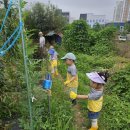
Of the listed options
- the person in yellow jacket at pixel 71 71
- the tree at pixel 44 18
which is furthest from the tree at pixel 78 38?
the person in yellow jacket at pixel 71 71

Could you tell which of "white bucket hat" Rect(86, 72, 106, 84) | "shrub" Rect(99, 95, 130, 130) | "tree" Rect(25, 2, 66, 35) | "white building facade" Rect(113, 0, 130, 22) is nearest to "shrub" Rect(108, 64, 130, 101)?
"shrub" Rect(99, 95, 130, 130)

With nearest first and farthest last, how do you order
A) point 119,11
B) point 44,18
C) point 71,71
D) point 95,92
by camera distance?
point 95,92 → point 71,71 → point 44,18 → point 119,11

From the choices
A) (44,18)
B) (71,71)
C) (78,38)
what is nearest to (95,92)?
(71,71)

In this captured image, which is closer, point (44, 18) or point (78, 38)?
point (78, 38)

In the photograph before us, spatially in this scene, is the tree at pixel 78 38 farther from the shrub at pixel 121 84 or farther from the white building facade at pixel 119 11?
the white building facade at pixel 119 11

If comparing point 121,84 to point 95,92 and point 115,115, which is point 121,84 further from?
point 95,92

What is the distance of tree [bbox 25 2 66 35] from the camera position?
17656 mm

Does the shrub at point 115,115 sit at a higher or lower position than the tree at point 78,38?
lower

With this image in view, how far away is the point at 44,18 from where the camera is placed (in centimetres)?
1786

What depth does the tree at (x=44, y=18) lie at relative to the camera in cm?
1766

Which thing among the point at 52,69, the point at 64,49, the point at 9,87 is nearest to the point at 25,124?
the point at 9,87

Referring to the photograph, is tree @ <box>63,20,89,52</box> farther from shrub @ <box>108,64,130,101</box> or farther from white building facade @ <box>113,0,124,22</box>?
white building facade @ <box>113,0,124,22</box>

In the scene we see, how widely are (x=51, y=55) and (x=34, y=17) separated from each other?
1069 centimetres

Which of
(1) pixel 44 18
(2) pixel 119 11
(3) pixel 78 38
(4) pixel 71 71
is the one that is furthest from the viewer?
(2) pixel 119 11
